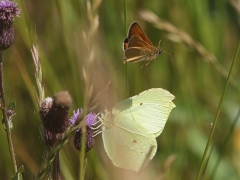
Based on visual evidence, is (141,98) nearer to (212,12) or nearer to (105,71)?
(105,71)

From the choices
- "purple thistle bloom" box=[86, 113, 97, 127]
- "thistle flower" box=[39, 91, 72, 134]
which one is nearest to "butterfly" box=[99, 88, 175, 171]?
"purple thistle bloom" box=[86, 113, 97, 127]

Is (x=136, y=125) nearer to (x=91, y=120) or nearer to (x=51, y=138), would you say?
(x=91, y=120)

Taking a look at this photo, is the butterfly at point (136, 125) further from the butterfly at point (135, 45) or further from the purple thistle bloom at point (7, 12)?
the purple thistle bloom at point (7, 12)

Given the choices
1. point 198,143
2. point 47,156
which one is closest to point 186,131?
point 198,143

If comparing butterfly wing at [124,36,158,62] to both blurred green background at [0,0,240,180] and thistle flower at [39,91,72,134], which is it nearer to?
blurred green background at [0,0,240,180]

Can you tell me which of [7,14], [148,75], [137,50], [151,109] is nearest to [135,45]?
[137,50]

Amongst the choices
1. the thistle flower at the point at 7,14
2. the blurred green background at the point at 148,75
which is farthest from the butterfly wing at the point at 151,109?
the thistle flower at the point at 7,14

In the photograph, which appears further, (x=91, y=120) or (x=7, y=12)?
(x=91, y=120)
